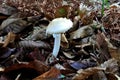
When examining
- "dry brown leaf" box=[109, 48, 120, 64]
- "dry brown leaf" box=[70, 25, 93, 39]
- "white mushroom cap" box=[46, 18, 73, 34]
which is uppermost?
"white mushroom cap" box=[46, 18, 73, 34]

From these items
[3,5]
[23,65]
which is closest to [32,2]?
[3,5]

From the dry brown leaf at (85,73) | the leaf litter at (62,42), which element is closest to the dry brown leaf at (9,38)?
the leaf litter at (62,42)

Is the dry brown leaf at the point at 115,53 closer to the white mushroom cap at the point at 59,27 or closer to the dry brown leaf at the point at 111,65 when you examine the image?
the dry brown leaf at the point at 111,65

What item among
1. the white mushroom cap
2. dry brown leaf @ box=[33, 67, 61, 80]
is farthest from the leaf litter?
the white mushroom cap

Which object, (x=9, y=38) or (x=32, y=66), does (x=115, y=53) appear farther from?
(x=9, y=38)

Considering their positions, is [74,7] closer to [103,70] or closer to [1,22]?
[1,22]

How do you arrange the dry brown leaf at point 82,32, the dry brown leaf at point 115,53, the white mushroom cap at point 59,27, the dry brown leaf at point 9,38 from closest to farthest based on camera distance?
the white mushroom cap at point 59,27 → the dry brown leaf at point 115,53 → the dry brown leaf at point 9,38 → the dry brown leaf at point 82,32

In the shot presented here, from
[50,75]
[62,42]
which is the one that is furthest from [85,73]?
[62,42]

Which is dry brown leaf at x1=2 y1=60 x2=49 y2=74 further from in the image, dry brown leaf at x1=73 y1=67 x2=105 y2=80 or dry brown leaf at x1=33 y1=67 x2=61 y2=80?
Answer: dry brown leaf at x1=73 y1=67 x2=105 y2=80

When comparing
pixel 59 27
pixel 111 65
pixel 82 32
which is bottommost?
pixel 111 65

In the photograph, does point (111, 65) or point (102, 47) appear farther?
point (102, 47)

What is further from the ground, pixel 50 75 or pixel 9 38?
pixel 9 38
